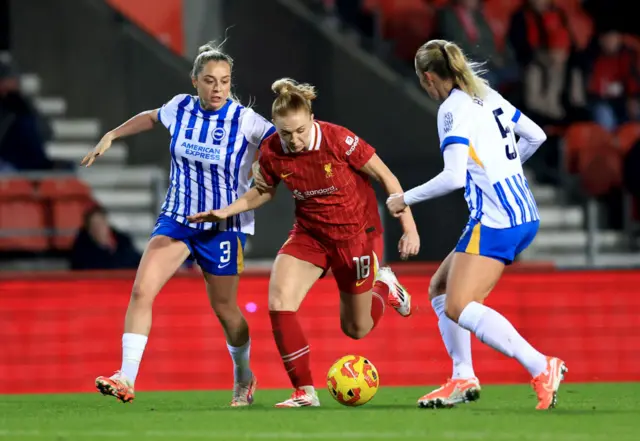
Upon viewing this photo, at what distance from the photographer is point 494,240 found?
6.82 m

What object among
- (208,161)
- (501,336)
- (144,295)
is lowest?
(501,336)

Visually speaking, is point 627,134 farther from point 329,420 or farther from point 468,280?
point 329,420

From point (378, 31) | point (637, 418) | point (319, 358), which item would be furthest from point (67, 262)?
point (637, 418)

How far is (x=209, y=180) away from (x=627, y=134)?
740 cm

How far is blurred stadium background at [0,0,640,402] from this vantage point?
9.91m

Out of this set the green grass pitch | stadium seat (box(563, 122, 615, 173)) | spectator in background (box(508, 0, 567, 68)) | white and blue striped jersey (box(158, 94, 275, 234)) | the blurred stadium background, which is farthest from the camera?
spectator in background (box(508, 0, 567, 68))

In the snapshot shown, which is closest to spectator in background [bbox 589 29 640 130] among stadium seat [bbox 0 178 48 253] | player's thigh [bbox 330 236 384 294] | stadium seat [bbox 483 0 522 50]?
stadium seat [bbox 483 0 522 50]

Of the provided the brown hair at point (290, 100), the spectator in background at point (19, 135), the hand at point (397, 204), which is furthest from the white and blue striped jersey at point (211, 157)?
the spectator in background at point (19, 135)

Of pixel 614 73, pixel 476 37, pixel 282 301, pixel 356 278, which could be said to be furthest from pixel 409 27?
pixel 282 301

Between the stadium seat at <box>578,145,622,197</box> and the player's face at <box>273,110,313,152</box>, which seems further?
the stadium seat at <box>578,145,622,197</box>

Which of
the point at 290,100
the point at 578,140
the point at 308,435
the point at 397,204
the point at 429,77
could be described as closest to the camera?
the point at 308,435

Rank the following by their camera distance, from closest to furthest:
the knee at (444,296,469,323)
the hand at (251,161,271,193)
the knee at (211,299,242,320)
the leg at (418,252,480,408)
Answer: the knee at (444,296,469,323) → the leg at (418,252,480,408) → the hand at (251,161,271,193) → the knee at (211,299,242,320)

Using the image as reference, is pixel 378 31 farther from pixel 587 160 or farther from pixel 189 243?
pixel 189 243

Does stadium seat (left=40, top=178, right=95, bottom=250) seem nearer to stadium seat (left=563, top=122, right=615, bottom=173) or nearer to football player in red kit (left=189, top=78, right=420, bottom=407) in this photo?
football player in red kit (left=189, top=78, right=420, bottom=407)
